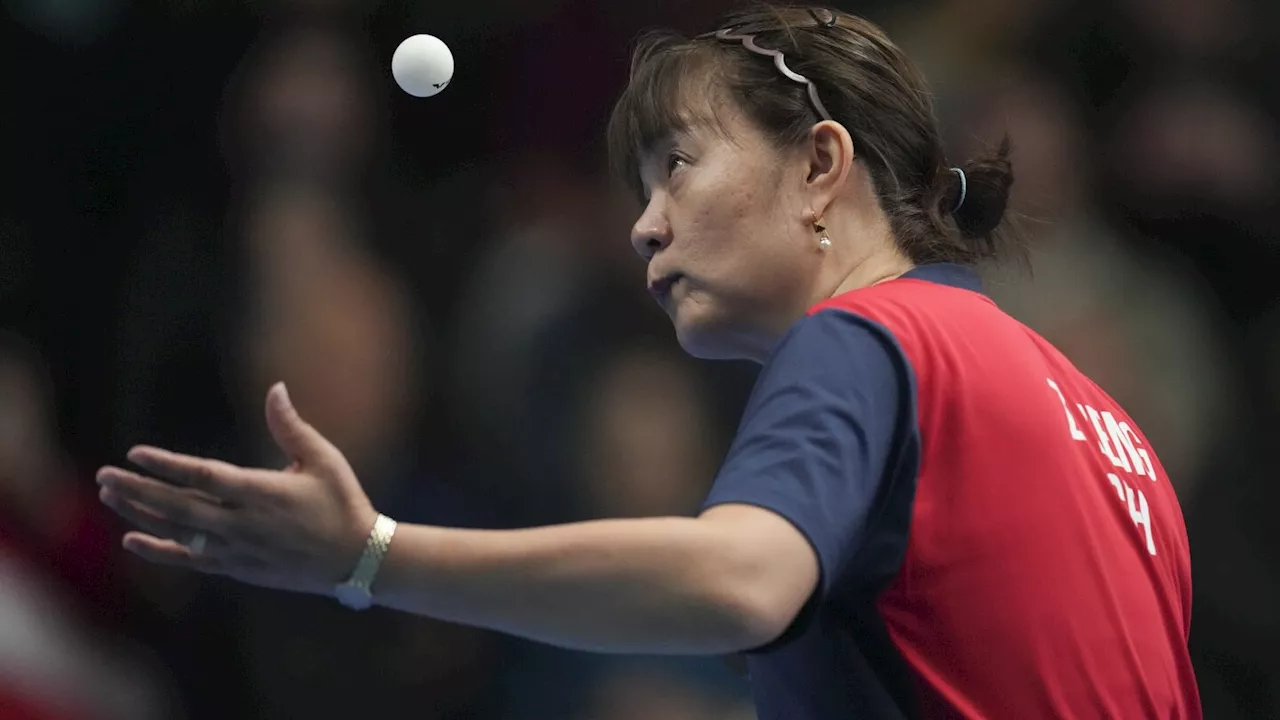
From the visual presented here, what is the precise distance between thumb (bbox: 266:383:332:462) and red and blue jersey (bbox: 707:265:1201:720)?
26cm

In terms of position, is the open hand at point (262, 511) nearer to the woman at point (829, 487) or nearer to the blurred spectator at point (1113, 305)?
the woman at point (829, 487)

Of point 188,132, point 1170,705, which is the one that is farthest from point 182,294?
→ point 1170,705

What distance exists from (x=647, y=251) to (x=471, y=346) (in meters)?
1.09

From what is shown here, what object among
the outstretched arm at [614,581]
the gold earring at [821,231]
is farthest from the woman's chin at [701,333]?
the outstretched arm at [614,581]

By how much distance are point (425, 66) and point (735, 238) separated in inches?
29.8

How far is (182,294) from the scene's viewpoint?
2.30m

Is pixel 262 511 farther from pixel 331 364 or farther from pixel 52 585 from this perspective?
pixel 331 364

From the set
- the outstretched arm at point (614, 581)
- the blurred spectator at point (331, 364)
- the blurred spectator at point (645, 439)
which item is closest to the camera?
the outstretched arm at point (614, 581)

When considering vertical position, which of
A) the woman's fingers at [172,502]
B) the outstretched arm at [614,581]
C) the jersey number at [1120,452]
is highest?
the woman's fingers at [172,502]

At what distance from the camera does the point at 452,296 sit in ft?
8.05

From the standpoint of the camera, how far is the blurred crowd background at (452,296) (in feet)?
7.07

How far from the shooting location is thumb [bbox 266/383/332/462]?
876 mm

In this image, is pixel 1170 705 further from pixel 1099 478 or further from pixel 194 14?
pixel 194 14

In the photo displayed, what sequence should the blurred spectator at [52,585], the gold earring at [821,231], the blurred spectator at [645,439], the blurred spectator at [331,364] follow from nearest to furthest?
1. the gold earring at [821,231]
2. the blurred spectator at [52,585]
3. the blurred spectator at [331,364]
4. the blurred spectator at [645,439]
